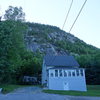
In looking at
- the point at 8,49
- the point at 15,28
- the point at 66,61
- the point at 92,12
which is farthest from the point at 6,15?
the point at 92,12

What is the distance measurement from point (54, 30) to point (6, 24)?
8846 cm

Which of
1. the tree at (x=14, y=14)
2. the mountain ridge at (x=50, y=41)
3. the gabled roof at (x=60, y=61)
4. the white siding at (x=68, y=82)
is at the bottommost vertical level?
the white siding at (x=68, y=82)

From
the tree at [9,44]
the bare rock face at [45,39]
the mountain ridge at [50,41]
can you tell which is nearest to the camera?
the tree at [9,44]

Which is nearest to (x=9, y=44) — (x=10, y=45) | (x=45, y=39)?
(x=10, y=45)

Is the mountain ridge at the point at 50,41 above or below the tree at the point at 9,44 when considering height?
above

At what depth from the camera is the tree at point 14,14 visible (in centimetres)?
3766

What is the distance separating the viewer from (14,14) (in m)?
38.6

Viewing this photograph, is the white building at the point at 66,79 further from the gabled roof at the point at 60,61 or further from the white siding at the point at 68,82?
the gabled roof at the point at 60,61

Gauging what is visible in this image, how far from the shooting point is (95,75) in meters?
45.5

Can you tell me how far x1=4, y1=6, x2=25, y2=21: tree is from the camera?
37.7 m

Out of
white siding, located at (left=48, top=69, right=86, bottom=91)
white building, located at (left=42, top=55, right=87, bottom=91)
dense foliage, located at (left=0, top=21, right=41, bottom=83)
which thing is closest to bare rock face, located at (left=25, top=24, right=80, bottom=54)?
white building, located at (left=42, top=55, right=87, bottom=91)

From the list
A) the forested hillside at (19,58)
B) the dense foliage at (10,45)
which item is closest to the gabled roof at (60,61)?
the forested hillside at (19,58)

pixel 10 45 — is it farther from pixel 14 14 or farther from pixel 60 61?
pixel 60 61

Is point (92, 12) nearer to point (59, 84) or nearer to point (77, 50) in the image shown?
point (59, 84)
